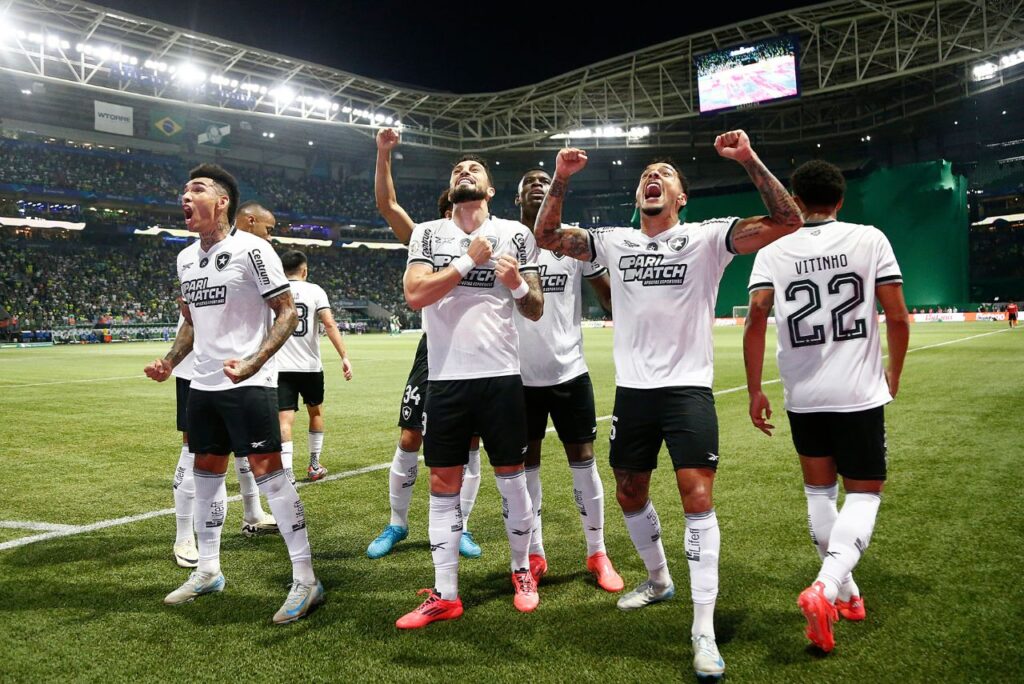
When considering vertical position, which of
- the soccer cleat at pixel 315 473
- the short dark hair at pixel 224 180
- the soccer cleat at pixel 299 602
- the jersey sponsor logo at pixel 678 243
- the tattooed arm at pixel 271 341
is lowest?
the soccer cleat at pixel 299 602

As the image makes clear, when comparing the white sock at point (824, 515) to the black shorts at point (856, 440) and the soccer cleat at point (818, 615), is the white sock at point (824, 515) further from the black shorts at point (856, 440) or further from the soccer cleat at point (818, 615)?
the soccer cleat at point (818, 615)

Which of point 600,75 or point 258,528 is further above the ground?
point 600,75

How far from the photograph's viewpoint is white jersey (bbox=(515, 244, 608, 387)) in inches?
171

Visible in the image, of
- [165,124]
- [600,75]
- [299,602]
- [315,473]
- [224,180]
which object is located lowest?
[299,602]

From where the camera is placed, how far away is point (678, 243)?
3.56 m

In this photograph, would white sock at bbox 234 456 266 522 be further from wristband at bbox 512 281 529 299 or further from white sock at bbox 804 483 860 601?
white sock at bbox 804 483 860 601

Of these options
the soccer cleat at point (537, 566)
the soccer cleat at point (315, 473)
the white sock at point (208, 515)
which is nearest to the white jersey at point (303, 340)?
the soccer cleat at point (315, 473)

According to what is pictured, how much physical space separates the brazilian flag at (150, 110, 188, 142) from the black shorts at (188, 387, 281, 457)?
165 ft

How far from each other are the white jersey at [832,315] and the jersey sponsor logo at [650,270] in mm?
556

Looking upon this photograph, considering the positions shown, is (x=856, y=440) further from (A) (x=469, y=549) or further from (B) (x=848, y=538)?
(A) (x=469, y=549)

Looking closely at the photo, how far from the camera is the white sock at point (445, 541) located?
12.2 ft

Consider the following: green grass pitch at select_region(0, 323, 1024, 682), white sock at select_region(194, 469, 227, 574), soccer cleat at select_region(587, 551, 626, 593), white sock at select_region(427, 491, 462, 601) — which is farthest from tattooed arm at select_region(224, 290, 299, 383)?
soccer cleat at select_region(587, 551, 626, 593)

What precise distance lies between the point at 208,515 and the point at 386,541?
1189 millimetres

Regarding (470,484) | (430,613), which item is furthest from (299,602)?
(470,484)
